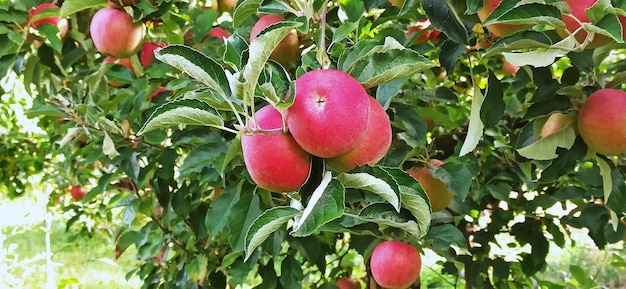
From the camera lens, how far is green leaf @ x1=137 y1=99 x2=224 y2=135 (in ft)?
1.53

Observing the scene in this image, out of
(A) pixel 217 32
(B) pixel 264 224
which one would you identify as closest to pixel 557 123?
(B) pixel 264 224

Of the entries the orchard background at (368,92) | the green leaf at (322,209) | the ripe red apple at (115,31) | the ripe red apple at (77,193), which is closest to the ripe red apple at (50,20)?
the orchard background at (368,92)

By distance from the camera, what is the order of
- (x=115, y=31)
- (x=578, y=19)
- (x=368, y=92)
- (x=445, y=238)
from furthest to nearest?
(x=115, y=31) → (x=445, y=238) → (x=368, y=92) → (x=578, y=19)

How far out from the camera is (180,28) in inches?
46.8

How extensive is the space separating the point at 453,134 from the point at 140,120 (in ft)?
2.35

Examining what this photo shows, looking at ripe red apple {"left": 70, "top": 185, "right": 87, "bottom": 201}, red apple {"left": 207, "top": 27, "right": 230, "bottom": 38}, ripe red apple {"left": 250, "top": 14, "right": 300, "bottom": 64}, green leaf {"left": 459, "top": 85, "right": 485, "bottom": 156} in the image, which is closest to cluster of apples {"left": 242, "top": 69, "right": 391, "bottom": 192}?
green leaf {"left": 459, "top": 85, "right": 485, "bottom": 156}

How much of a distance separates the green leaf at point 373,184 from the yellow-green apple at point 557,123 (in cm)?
37

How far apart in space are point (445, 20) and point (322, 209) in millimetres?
298

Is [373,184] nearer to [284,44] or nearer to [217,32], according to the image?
[284,44]

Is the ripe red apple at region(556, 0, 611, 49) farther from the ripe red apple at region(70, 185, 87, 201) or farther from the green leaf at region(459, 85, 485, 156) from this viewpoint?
the ripe red apple at region(70, 185, 87, 201)

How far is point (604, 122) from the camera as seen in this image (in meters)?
0.70

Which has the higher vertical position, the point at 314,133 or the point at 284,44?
the point at 314,133

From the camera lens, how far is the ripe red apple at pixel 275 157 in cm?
47

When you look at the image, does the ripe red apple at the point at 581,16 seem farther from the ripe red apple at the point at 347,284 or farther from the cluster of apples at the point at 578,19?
the ripe red apple at the point at 347,284
